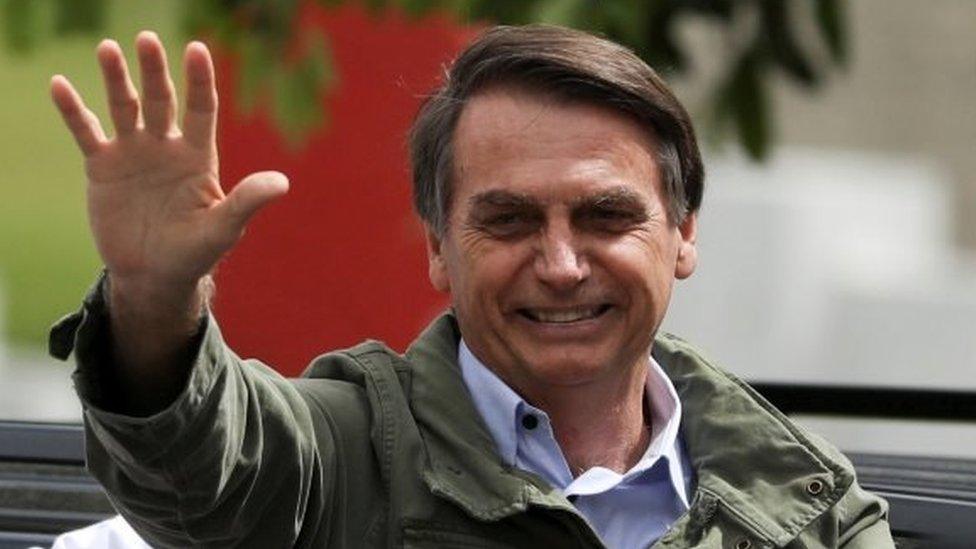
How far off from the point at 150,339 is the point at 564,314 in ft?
1.89

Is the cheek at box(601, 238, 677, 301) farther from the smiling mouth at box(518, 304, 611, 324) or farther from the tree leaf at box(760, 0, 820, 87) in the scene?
the tree leaf at box(760, 0, 820, 87)

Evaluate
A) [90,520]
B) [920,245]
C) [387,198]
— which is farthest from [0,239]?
[90,520]

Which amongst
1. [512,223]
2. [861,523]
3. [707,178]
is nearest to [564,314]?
[512,223]

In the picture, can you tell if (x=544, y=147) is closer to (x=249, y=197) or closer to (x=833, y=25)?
(x=249, y=197)

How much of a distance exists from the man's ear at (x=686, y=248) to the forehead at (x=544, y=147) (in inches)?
5.0

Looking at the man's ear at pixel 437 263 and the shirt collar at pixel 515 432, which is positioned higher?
the man's ear at pixel 437 263

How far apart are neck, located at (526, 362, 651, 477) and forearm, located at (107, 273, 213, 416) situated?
588mm

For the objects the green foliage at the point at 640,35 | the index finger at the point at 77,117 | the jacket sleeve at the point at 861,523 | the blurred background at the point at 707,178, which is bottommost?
the blurred background at the point at 707,178

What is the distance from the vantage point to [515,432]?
299 centimetres

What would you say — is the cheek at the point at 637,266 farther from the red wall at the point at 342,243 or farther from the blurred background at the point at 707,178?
the red wall at the point at 342,243

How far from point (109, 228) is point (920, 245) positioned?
20.4 ft

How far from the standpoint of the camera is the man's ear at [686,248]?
3137mm

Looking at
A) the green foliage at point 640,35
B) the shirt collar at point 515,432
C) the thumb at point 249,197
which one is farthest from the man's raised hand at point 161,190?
the green foliage at point 640,35

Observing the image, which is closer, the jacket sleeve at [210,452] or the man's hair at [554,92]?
the jacket sleeve at [210,452]
